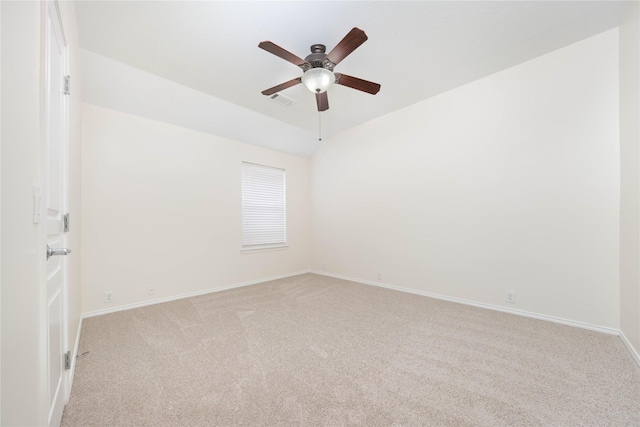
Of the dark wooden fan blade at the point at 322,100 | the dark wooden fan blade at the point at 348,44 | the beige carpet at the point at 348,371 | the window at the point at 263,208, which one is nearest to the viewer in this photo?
the beige carpet at the point at 348,371

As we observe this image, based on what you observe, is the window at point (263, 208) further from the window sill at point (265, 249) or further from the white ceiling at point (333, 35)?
the white ceiling at point (333, 35)

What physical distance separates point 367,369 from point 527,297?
2173mm

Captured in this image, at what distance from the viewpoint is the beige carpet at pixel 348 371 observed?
4.75 ft

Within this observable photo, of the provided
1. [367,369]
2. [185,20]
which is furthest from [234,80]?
[367,369]

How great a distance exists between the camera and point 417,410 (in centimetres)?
148

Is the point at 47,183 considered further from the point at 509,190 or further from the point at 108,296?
the point at 509,190

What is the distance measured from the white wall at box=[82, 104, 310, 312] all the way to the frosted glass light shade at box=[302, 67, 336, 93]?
223 cm

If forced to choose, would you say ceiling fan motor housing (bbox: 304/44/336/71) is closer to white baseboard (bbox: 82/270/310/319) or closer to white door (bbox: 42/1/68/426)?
white door (bbox: 42/1/68/426)

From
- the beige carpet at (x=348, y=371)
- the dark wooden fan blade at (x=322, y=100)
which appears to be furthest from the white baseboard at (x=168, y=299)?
the dark wooden fan blade at (x=322, y=100)

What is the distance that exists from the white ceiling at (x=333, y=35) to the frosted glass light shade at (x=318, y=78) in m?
0.34

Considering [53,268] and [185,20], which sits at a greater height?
[185,20]

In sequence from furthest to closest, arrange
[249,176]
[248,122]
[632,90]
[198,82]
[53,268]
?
1. [249,176]
2. [248,122]
3. [198,82]
4. [632,90]
5. [53,268]

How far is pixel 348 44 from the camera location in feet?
6.51

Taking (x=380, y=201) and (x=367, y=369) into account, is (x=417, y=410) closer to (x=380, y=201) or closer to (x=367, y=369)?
(x=367, y=369)
